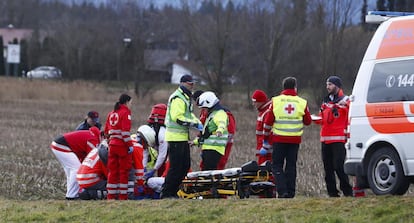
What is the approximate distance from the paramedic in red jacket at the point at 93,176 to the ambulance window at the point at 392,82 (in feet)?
16.2

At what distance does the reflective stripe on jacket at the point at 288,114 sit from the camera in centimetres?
1330

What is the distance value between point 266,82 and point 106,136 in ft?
138

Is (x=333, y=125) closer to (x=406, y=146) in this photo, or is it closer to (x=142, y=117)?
(x=406, y=146)

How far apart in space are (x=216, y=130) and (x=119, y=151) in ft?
5.02

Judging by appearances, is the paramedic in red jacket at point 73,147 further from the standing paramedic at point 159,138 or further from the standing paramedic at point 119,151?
the standing paramedic at point 119,151

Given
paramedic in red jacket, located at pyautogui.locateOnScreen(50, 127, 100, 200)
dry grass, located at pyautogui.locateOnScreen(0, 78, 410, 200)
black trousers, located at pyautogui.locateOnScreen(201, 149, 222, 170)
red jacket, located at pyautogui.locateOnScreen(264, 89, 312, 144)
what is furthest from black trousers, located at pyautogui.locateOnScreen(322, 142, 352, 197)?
paramedic in red jacket, located at pyautogui.locateOnScreen(50, 127, 100, 200)

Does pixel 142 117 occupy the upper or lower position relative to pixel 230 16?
lower

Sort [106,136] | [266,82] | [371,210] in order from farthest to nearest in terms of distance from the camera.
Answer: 1. [266,82]
2. [106,136]
3. [371,210]

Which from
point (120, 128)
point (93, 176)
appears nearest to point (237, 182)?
point (120, 128)

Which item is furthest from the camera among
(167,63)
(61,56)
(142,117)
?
(167,63)

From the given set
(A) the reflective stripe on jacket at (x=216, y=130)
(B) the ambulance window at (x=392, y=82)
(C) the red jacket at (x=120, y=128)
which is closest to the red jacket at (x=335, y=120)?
(A) the reflective stripe on jacket at (x=216, y=130)

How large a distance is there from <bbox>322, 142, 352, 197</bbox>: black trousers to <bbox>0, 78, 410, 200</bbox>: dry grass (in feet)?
7.16

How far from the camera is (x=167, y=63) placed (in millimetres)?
103250

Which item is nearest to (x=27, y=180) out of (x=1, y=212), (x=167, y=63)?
(x=1, y=212)
